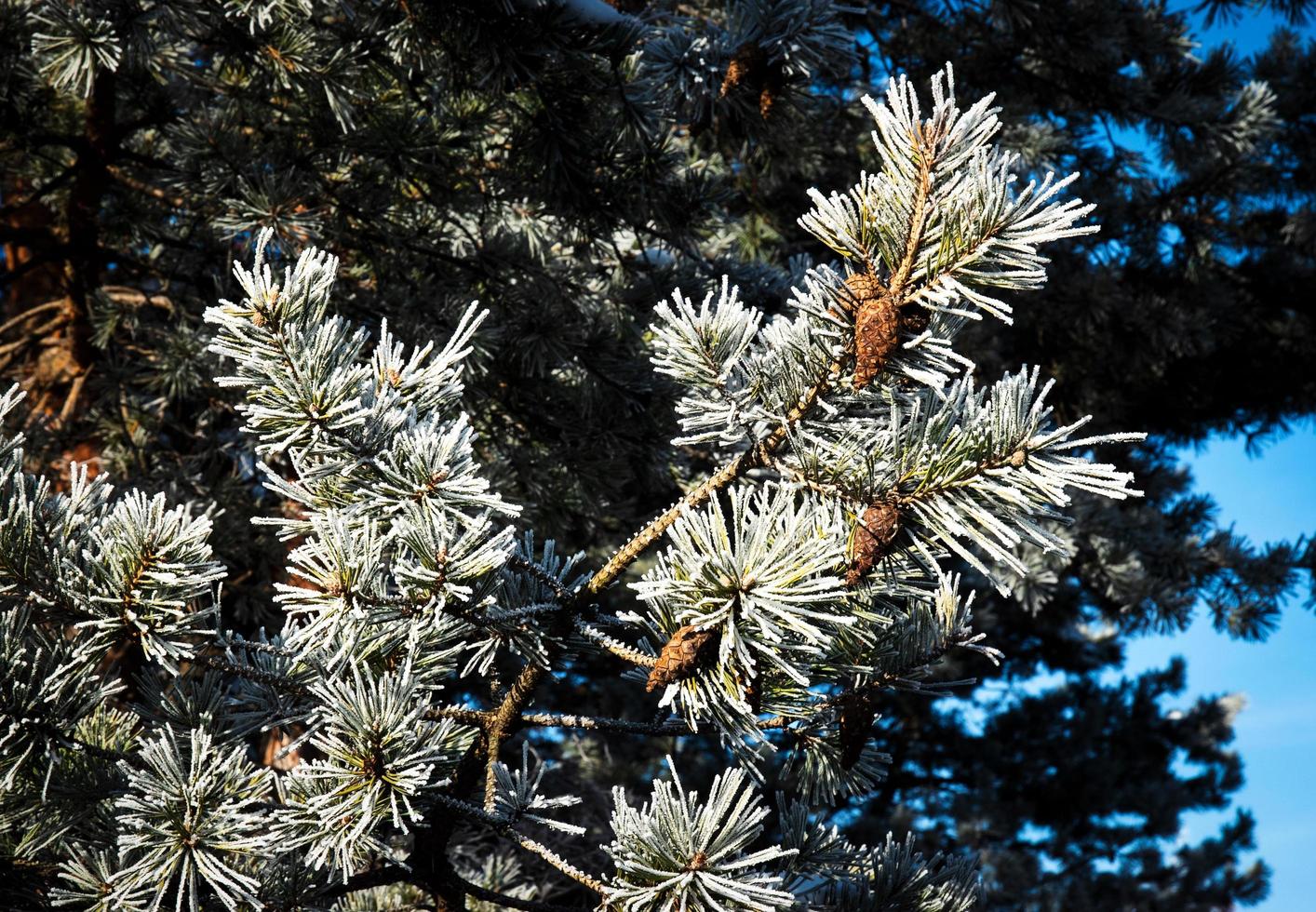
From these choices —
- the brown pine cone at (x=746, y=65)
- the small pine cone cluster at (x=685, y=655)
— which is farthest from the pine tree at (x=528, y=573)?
the brown pine cone at (x=746, y=65)

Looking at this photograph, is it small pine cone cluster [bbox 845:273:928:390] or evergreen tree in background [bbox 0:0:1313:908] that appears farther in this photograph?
evergreen tree in background [bbox 0:0:1313:908]

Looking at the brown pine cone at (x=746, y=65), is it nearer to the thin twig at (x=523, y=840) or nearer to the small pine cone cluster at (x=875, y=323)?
the small pine cone cluster at (x=875, y=323)

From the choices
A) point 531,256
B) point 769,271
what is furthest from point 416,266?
point 769,271

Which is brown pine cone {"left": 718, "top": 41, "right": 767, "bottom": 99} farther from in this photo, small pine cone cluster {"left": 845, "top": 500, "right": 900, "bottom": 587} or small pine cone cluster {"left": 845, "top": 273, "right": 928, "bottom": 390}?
small pine cone cluster {"left": 845, "top": 500, "right": 900, "bottom": 587}

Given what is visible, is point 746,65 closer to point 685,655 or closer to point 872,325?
point 872,325

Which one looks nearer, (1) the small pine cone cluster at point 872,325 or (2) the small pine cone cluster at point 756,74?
(1) the small pine cone cluster at point 872,325

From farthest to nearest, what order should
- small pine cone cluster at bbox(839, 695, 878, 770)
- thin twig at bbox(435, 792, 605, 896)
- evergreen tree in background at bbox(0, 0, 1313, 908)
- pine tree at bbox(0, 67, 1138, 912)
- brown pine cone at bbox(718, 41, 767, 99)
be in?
evergreen tree in background at bbox(0, 0, 1313, 908) → brown pine cone at bbox(718, 41, 767, 99) → small pine cone cluster at bbox(839, 695, 878, 770) → thin twig at bbox(435, 792, 605, 896) → pine tree at bbox(0, 67, 1138, 912)

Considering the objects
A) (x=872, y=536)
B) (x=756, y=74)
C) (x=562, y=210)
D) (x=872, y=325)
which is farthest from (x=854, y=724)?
(x=562, y=210)

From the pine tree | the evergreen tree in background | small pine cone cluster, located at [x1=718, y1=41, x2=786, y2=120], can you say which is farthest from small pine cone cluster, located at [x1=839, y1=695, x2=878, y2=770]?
small pine cone cluster, located at [x1=718, y1=41, x2=786, y2=120]
